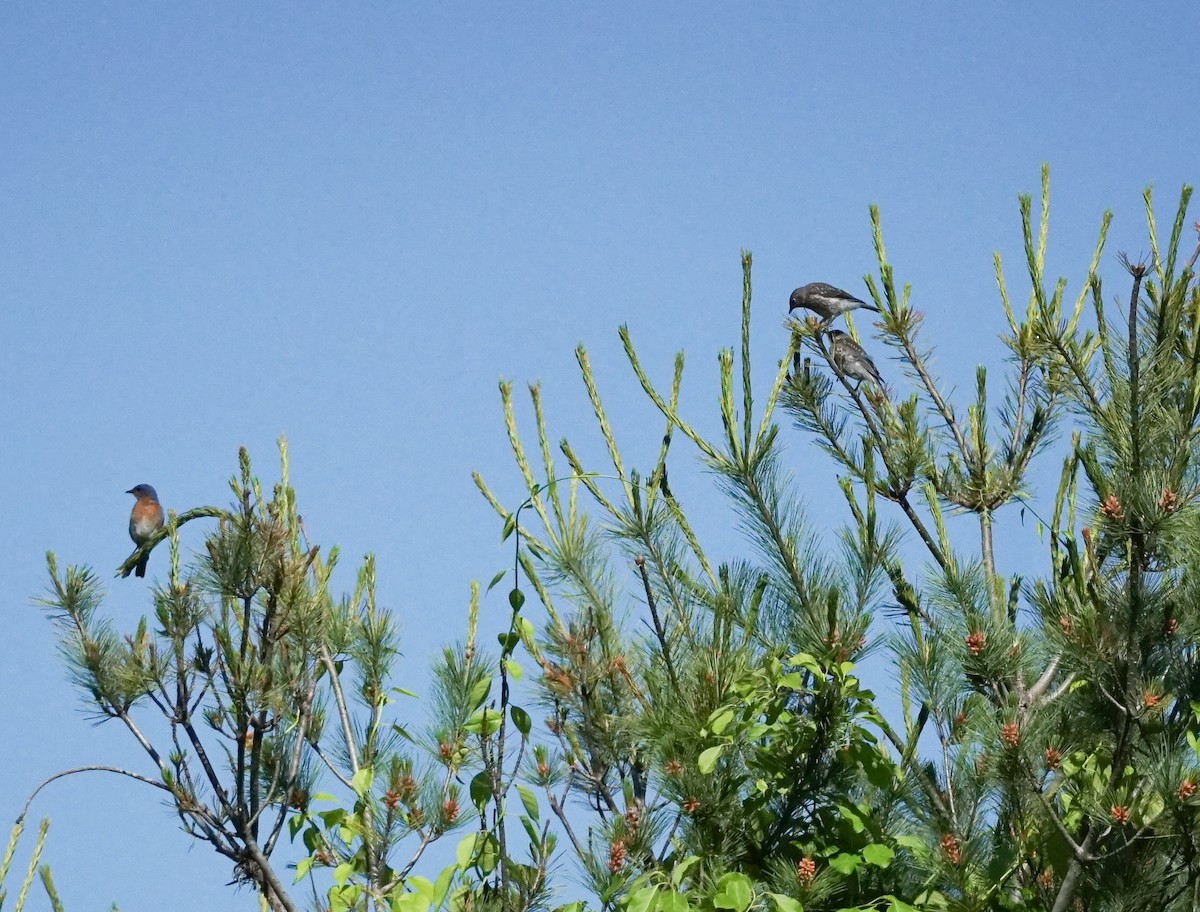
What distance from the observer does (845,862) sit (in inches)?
121

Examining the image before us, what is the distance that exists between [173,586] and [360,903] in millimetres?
1109

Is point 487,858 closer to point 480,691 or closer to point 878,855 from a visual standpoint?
point 480,691

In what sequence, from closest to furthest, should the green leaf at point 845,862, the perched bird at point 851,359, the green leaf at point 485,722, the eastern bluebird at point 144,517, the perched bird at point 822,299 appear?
the green leaf at point 485,722 < the green leaf at point 845,862 < the perched bird at point 851,359 < the perched bird at point 822,299 < the eastern bluebird at point 144,517

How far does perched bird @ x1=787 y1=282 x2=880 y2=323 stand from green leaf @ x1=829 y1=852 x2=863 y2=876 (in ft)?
10.7

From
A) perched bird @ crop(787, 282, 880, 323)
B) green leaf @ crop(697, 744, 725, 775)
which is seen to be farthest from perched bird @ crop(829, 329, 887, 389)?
green leaf @ crop(697, 744, 725, 775)

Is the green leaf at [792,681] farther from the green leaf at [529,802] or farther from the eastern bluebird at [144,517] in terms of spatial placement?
the eastern bluebird at [144,517]

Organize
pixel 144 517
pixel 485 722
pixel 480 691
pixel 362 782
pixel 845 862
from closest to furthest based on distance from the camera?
pixel 485 722
pixel 480 691
pixel 845 862
pixel 362 782
pixel 144 517

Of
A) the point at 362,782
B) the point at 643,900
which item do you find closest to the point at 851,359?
the point at 362,782

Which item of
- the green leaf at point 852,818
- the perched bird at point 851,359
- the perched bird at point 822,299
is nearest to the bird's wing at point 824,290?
the perched bird at point 822,299

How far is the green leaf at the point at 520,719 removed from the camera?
266 centimetres

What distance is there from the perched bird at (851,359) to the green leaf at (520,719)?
2420 mm

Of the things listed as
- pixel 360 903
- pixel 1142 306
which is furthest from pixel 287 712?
pixel 1142 306

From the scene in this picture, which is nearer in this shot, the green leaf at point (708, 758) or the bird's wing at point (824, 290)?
the green leaf at point (708, 758)

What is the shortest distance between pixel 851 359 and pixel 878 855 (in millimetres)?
2311
